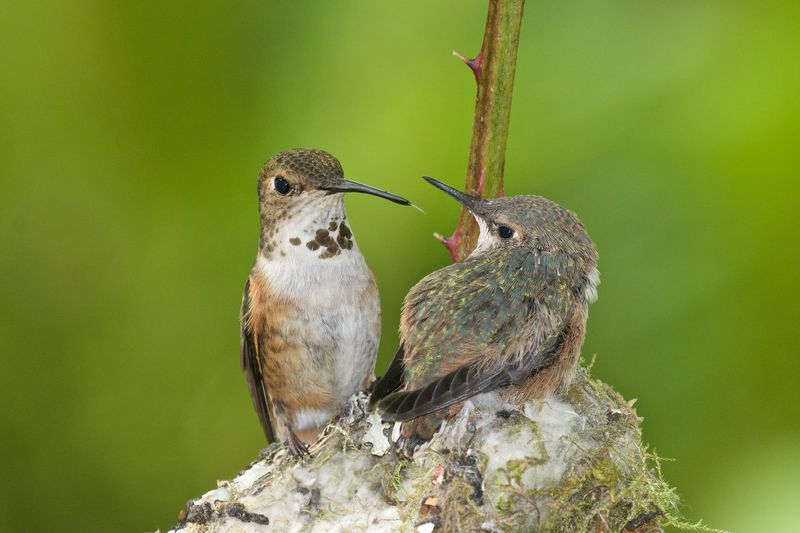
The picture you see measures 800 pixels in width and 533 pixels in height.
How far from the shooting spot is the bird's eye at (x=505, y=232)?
290cm

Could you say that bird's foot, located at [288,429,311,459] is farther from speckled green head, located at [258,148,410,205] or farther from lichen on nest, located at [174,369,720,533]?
speckled green head, located at [258,148,410,205]

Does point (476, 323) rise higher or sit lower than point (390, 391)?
higher

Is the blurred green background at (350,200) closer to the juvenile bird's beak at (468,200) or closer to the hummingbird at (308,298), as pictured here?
the hummingbird at (308,298)

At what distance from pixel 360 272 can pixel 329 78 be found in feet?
3.05

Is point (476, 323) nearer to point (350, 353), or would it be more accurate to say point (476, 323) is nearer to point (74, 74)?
point (350, 353)

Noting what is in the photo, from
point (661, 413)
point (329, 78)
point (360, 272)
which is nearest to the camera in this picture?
point (360, 272)

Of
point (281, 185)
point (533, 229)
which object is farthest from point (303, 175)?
point (533, 229)

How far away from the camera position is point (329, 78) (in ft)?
12.7

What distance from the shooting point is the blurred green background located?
3455mm

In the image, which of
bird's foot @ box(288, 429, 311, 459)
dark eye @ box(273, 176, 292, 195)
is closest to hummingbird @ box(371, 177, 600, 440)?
bird's foot @ box(288, 429, 311, 459)

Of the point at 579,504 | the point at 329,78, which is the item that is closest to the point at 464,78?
the point at 329,78

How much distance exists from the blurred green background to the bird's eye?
2.81ft

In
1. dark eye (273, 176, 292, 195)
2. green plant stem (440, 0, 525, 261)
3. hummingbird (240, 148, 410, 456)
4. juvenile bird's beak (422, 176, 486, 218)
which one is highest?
green plant stem (440, 0, 525, 261)

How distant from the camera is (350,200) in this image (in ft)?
13.1
